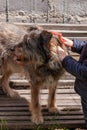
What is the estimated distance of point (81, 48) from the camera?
4.50 meters

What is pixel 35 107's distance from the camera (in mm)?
4812

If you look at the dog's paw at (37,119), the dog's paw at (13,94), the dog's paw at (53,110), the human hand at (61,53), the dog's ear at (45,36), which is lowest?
the dog's paw at (37,119)

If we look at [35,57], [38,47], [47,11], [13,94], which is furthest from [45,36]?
[47,11]

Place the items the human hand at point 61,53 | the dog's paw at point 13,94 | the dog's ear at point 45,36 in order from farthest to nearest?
the dog's paw at point 13,94, the human hand at point 61,53, the dog's ear at point 45,36

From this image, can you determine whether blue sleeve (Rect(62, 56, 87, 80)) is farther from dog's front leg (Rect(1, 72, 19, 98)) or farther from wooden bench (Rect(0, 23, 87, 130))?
dog's front leg (Rect(1, 72, 19, 98))

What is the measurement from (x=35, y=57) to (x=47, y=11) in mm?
5601

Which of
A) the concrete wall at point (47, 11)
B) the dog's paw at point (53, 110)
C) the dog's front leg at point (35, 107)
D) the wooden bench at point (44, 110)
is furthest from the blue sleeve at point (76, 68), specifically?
the concrete wall at point (47, 11)

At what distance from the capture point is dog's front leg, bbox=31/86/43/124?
4.72 metres

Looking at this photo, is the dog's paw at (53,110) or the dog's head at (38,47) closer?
the dog's head at (38,47)

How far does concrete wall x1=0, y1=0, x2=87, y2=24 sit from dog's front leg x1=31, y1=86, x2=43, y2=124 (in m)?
4.99

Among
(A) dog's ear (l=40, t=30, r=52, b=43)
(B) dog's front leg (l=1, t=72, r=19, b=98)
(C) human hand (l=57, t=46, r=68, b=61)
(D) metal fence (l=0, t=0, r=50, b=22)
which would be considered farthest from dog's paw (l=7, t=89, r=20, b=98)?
(D) metal fence (l=0, t=0, r=50, b=22)

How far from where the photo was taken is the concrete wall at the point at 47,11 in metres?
9.63

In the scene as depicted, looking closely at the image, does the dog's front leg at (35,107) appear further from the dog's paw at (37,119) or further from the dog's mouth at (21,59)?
the dog's mouth at (21,59)

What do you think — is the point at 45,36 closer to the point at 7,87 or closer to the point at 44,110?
the point at 44,110
